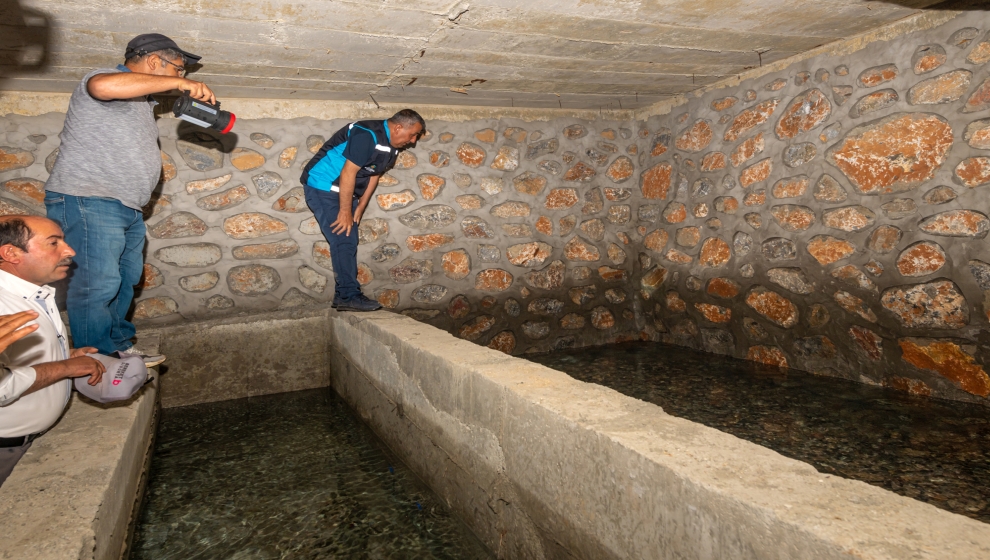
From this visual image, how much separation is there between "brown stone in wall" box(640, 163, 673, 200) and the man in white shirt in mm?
3322

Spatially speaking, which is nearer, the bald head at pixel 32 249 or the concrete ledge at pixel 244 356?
the bald head at pixel 32 249

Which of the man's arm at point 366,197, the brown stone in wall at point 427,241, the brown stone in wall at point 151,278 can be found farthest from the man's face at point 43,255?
the brown stone in wall at point 427,241

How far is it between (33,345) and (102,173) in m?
0.78

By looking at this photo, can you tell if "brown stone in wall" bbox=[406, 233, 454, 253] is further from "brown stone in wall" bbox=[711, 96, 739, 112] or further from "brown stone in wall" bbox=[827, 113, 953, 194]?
"brown stone in wall" bbox=[827, 113, 953, 194]

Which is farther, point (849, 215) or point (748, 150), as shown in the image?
point (748, 150)

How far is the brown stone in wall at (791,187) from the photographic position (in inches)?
113

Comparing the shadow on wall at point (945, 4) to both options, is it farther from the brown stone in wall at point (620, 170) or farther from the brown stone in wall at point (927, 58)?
the brown stone in wall at point (620, 170)

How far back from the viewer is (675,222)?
373cm

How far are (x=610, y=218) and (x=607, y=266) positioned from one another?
0.35m

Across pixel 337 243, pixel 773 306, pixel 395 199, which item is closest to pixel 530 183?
pixel 395 199

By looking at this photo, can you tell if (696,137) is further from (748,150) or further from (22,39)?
(22,39)

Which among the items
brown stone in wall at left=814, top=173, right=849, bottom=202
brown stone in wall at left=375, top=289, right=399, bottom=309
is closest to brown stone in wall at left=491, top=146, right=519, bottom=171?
brown stone in wall at left=375, top=289, right=399, bottom=309

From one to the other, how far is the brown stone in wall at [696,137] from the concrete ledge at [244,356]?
2.51 meters

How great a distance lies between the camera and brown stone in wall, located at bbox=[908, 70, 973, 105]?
2217 mm
